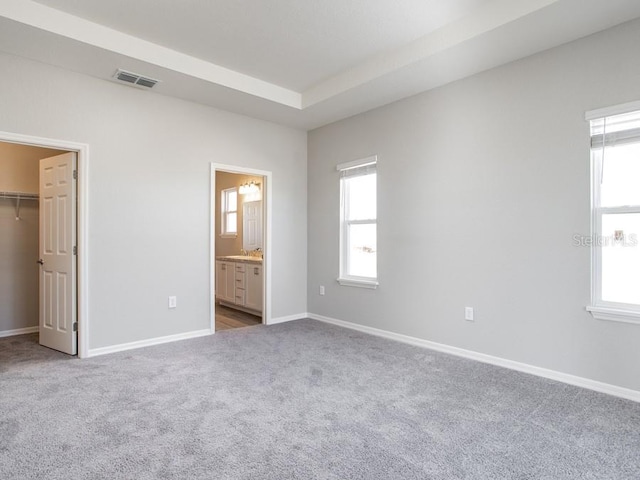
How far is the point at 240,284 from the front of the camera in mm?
5758

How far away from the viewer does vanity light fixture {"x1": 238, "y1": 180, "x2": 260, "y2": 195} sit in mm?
6140

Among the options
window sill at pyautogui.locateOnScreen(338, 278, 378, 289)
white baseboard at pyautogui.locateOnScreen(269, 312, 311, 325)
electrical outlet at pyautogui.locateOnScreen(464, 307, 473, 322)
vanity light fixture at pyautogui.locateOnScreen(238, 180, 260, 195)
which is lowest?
white baseboard at pyautogui.locateOnScreen(269, 312, 311, 325)

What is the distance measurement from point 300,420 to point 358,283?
2.43 meters

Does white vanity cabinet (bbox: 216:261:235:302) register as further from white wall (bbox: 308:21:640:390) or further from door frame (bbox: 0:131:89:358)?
door frame (bbox: 0:131:89:358)

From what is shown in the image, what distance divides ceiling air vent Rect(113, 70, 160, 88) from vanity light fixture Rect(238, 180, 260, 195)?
97.6 inches

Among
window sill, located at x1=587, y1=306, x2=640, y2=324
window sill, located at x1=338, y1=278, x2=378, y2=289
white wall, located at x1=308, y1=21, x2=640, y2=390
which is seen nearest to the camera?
window sill, located at x1=587, y1=306, x2=640, y2=324

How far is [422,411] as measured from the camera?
8.23ft

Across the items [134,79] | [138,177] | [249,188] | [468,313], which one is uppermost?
[134,79]

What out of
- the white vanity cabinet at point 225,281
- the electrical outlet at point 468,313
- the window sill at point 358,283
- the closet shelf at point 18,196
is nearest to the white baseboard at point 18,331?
the closet shelf at point 18,196

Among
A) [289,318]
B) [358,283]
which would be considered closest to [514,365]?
[358,283]

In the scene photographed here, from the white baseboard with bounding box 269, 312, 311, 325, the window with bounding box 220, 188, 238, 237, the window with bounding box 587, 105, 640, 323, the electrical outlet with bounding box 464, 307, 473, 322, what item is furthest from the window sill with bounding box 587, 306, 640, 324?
the window with bounding box 220, 188, 238, 237

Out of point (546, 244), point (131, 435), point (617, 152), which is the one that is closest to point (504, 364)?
point (546, 244)

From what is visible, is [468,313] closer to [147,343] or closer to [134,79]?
[147,343]

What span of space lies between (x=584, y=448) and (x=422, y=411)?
34.7 inches
